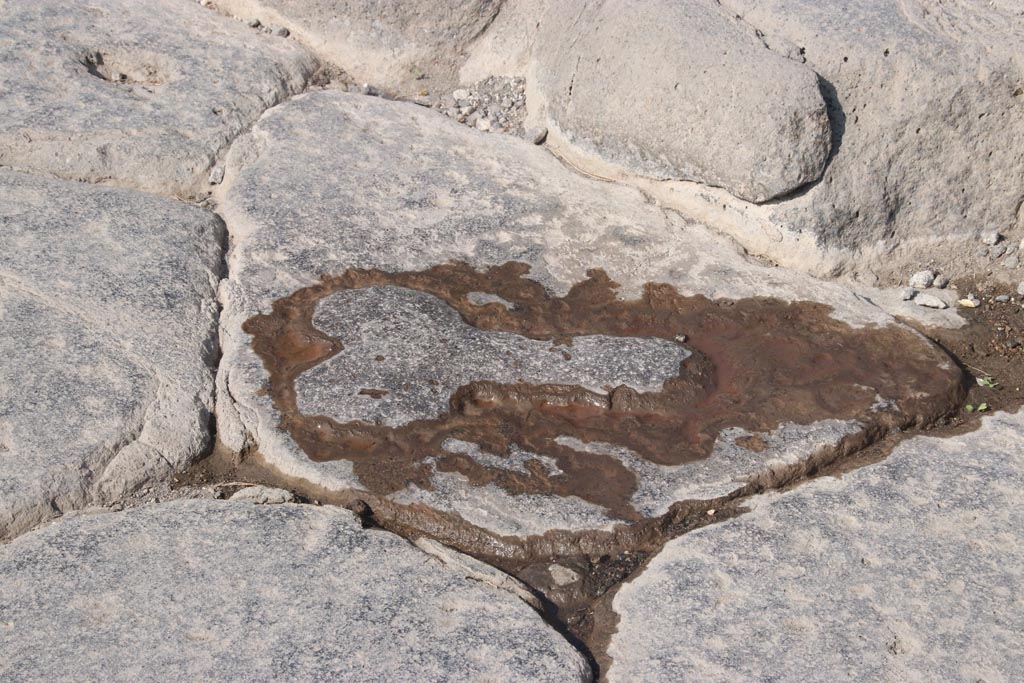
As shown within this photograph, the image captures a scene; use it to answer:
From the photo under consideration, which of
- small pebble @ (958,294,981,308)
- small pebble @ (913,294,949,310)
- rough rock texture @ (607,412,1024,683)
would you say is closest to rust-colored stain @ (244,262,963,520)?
rough rock texture @ (607,412,1024,683)

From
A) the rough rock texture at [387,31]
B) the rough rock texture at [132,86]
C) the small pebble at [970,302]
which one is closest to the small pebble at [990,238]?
the small pebble at [970,302]

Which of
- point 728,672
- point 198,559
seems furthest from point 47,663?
point 728,672

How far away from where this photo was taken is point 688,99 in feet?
12.8

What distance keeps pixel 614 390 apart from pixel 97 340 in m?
1.62

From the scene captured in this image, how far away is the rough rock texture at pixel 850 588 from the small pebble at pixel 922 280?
1101 millimetres

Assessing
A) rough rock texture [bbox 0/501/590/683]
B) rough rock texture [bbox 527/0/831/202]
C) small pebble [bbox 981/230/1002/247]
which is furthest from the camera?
small pebble [bbox 981/230/1002/247]

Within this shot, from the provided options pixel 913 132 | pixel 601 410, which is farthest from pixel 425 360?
pixel 913 132

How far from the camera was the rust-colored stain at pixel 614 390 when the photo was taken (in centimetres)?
296

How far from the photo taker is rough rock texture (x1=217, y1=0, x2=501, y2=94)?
4.96 meters

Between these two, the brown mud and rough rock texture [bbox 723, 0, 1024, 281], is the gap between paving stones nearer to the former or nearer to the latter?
the brown mud

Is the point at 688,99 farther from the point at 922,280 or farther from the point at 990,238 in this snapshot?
the point at 990,238

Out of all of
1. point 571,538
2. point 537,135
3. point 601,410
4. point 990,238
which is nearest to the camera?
point 571,538

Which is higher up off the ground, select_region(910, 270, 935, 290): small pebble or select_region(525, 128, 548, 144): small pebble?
select_region(910, 270, 935, 290): small pebble

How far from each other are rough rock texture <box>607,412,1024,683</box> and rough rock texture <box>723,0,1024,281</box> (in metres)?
1.21
